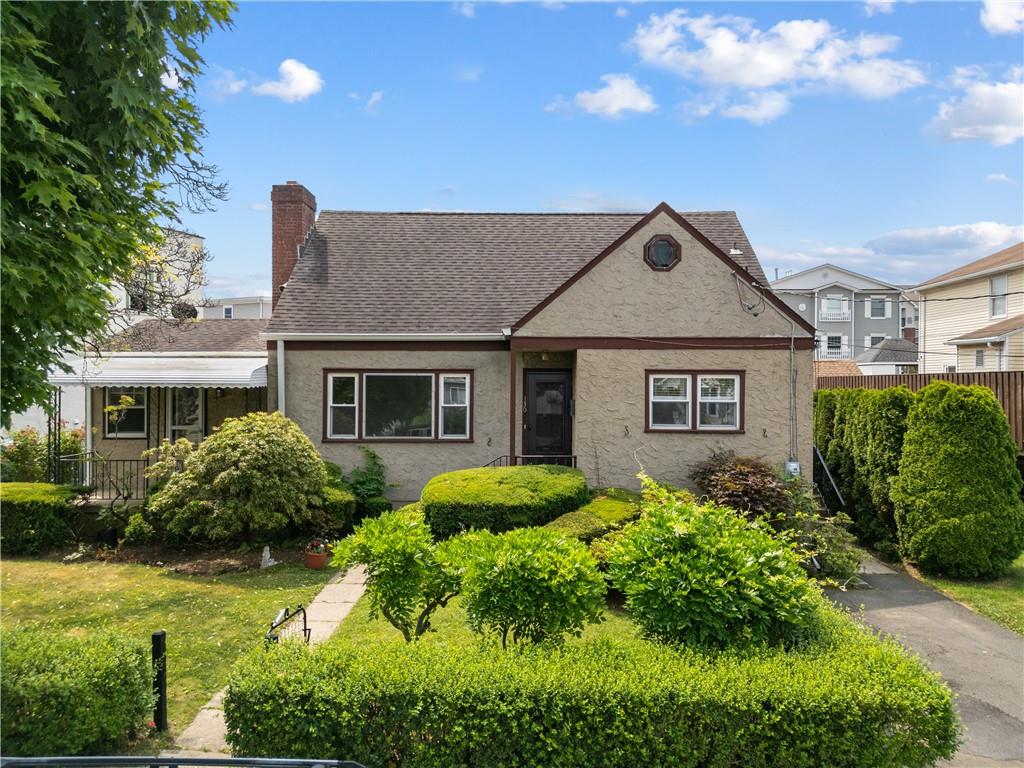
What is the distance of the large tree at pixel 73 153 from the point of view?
17.2 ft

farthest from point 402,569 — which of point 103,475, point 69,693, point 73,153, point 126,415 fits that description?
point 126,415

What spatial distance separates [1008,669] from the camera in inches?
309

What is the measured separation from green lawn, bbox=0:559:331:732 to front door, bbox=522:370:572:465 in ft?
19.7

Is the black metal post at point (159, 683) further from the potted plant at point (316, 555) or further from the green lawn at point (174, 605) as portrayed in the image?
the potted plant at point (316, 555)

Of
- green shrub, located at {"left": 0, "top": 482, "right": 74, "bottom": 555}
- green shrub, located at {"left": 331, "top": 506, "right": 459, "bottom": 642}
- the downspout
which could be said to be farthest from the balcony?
green shrub, located at {"left": 331, "top": 506, "right": 459, "bottom": 642}

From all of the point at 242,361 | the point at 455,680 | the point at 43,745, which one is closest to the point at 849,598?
the point at 455,680

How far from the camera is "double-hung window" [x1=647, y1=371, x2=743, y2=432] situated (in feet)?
46.3

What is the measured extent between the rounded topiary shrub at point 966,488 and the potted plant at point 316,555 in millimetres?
10473

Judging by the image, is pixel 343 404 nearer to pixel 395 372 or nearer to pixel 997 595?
pixel 395 372

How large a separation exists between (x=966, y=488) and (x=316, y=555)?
11261 mm

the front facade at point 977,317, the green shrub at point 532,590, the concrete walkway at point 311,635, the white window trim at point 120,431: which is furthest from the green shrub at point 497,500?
the front facade at point 977,317

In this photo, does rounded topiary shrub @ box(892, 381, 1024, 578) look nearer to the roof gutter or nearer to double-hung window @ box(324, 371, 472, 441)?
the roof gutter

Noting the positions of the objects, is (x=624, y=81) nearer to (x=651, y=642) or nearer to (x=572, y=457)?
(x=572, y=457)

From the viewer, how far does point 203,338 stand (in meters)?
21.0
